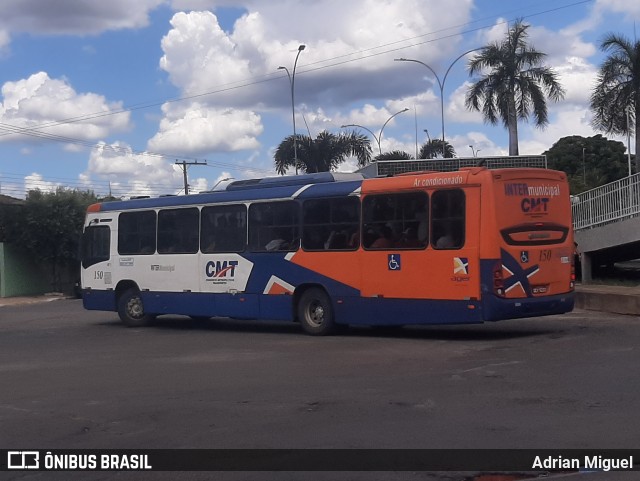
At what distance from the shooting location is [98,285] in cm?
2130

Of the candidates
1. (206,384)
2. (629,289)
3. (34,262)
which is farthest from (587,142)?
(206,384)

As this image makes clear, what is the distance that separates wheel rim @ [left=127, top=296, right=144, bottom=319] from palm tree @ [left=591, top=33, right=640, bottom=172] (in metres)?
22.9

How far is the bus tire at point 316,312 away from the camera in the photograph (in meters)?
16.9

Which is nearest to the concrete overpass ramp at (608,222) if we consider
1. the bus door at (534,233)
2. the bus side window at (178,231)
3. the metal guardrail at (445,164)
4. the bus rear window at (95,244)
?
the metal guardrail at (445,164)

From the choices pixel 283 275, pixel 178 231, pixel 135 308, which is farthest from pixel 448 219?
pixel 135 308

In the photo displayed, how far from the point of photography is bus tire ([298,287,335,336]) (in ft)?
55.5

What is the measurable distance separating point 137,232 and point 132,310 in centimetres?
185

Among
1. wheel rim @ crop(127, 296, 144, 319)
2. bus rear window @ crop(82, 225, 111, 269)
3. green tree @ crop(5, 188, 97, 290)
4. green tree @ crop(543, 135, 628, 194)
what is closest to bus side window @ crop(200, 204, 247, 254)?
wheel rim @ crop(127, 296, 144, 319)

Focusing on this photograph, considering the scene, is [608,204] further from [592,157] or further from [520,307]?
[592,157]

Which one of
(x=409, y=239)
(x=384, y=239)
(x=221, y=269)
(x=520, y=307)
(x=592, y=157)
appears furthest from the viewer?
(x=592, y=157)

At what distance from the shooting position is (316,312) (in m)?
17.3

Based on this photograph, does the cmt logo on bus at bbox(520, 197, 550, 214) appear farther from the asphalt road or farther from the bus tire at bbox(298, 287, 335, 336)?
the bus tire at bbox(298, 287, 335, 336)

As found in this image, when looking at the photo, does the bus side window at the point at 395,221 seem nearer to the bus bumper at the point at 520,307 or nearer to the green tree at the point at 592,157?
the bus bumper at the point at 520,307

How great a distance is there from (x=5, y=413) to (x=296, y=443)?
A: 13.0 feet
